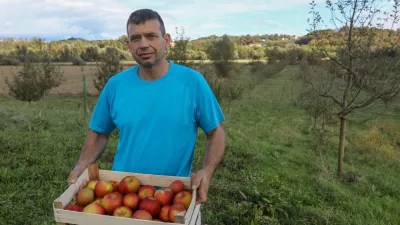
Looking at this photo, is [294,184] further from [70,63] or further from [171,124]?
[70,63]

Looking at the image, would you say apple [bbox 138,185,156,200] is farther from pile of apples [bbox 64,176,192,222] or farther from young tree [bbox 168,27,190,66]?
young tree [bbox 168,27,190,66]

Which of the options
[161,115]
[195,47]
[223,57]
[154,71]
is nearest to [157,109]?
[161,115]

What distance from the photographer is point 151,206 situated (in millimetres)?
1584

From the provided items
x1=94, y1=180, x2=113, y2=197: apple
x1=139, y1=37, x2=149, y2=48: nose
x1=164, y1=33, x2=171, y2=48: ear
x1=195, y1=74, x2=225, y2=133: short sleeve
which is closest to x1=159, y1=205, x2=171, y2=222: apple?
x1=94, y1=180, x2=113, y2=197: apple

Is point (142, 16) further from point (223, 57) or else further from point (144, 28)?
point (223, 57)

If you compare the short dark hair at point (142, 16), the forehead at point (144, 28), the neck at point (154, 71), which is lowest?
the neck at point (154, 71)

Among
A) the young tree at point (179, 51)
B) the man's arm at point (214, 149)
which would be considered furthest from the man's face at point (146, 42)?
the young tree at point (179, 51)

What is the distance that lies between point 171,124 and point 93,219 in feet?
2.47

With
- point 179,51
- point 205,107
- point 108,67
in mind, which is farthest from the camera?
point 108,67

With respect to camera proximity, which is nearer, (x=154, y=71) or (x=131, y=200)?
(x=131, y=200)

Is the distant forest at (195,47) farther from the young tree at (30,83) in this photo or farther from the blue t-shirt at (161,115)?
the young tree at (30,83)

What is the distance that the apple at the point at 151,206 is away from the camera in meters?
1.58

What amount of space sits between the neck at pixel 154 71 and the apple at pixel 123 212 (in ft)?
2.80

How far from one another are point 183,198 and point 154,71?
846 mm
